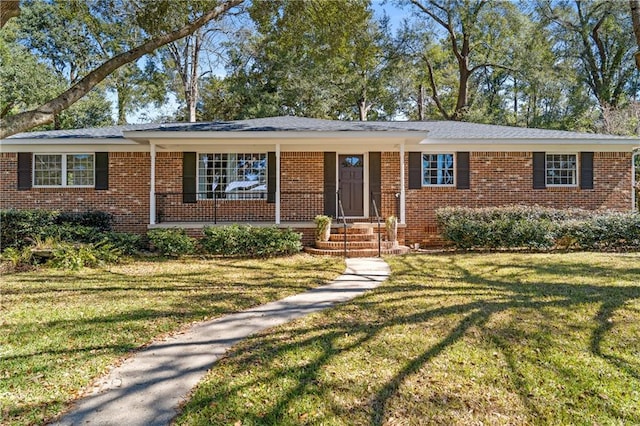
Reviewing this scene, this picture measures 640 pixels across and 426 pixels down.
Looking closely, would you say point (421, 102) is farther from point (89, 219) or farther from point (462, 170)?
point (89, 219)

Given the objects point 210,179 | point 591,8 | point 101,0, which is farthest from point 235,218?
point 591,8

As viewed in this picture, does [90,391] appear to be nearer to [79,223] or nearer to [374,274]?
[374,274]

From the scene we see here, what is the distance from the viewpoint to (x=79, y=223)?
32.8 ft

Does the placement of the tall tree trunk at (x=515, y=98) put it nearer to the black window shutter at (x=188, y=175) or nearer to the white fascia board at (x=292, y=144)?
the white fascia board at (x=292, y=144)

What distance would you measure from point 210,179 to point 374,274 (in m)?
6.52

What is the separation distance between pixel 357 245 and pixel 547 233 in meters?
4.59

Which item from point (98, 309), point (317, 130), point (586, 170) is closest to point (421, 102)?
point (586, 170)

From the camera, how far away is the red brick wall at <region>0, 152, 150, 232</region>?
10.8 metres

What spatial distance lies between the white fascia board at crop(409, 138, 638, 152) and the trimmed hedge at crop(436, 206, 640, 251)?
2292 mm

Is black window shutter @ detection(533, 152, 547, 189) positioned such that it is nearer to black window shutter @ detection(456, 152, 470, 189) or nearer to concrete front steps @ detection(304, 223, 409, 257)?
black window shutter @ detection(456, 152, 470, 189)

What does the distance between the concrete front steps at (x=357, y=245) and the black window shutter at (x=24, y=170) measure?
8157 mm

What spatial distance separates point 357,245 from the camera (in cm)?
936

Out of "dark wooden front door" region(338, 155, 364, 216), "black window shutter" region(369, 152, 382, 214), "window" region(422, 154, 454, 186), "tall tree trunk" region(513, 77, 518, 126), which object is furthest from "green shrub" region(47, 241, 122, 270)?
"tall tree trunk" region(513, 77, 518, 126)

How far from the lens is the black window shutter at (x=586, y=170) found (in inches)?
436
